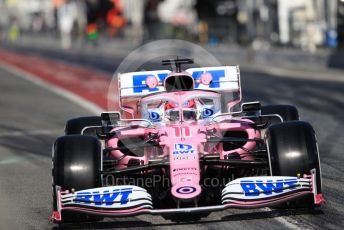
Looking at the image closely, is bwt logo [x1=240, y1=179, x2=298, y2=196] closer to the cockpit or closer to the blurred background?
the cockpit

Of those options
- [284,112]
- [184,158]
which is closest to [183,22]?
[284,112]

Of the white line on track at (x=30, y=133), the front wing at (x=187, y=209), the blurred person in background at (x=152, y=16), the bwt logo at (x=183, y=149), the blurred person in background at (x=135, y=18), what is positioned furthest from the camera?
the blurred person in background at (x=152, y=16)

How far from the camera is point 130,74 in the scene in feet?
39.3

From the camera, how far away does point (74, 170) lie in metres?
9.13

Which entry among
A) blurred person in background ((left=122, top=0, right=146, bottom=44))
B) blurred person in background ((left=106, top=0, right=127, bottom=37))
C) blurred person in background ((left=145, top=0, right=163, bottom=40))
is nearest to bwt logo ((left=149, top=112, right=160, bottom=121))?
blurred person in background ((left=122, top=0, right=146, bottom=44))

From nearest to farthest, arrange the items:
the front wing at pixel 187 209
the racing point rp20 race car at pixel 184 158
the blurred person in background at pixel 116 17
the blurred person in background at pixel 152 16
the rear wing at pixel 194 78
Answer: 1. the front wing at pixel 187 209
2. the racing point rp20 race car at pixel 184 158
3. the rear wing at pixel 194 78
4. the blurred person in background at pixel 152 16
5. the blurred person in background at pixel 116 17

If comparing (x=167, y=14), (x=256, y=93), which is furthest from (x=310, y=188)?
(x=167, y=14)

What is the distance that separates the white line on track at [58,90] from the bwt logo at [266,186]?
1296 centimetres

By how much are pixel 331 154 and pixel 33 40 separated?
92467 mm

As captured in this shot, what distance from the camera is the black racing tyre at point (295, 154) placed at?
30.0ft

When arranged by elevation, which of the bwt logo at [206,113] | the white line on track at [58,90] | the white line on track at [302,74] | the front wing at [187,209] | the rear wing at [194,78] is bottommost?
the white line on track at [302,74]

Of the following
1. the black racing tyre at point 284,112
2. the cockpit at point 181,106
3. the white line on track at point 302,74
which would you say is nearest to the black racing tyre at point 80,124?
the cockpit at point 181,106

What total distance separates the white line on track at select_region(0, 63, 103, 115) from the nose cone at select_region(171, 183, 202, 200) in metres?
12.8

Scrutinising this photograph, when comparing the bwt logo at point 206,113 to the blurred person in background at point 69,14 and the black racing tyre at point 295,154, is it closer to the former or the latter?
the black racing tyre at point 295,154
